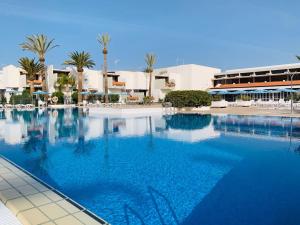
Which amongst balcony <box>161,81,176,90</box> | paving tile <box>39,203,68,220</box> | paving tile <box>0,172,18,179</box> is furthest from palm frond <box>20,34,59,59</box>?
paving tile <box>39,203,68,220</box>

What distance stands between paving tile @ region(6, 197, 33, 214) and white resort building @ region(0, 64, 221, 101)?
4004 cm

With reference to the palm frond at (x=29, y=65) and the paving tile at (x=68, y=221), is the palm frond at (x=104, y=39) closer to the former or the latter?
the palm frond at (x=29, y=65)

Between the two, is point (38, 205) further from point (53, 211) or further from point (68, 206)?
point (68, 206)

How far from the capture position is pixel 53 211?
427 centimetres

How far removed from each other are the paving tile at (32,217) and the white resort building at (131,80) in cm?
4050

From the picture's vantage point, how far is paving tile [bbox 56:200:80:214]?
436 centimetres

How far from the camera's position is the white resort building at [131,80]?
4247cm

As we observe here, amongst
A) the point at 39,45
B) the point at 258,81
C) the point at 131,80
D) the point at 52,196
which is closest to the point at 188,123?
the point at 52,196

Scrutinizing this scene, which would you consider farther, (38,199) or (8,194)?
(8,194)

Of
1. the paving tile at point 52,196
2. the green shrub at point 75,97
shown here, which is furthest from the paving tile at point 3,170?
the green shrub at point 75,97

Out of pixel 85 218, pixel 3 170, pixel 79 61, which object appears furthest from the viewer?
pixel 79 61

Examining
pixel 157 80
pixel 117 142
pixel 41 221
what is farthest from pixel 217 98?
pixel 41 221

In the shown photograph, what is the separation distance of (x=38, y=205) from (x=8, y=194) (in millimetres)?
818

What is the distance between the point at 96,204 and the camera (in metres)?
5.55
